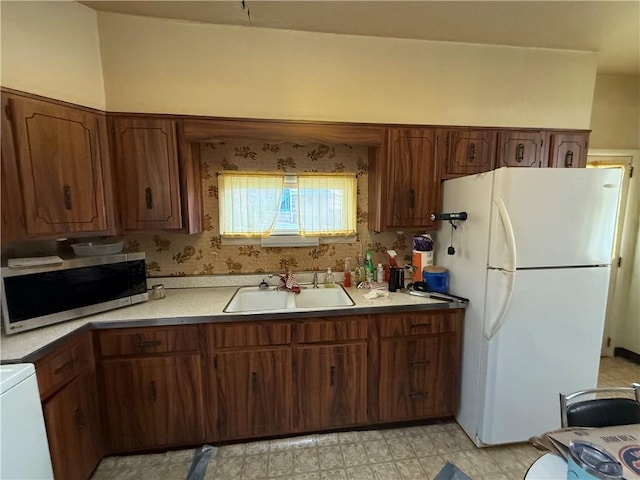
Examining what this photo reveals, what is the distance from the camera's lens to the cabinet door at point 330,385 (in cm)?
179

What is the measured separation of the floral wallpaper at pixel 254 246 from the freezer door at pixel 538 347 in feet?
3.29

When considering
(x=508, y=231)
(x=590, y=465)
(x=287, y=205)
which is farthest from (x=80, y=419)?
(x=508, y=231)

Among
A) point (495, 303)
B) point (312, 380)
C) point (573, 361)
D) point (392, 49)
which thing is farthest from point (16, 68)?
point (573, 361)

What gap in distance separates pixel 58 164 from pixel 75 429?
140cm

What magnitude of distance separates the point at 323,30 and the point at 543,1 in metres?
1.33

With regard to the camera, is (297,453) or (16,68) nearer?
(16,68)

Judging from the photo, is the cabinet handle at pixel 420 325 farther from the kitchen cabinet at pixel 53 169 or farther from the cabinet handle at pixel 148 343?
the kitchen cabinet at pixel 53 169

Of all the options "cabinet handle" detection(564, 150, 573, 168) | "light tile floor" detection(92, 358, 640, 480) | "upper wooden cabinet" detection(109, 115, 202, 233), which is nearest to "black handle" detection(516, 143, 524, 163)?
"cabinet handle" detection(564, 150, 573, 168)

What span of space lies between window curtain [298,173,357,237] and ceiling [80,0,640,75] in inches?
40.3

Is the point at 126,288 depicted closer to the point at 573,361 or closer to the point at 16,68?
the point at 16,68

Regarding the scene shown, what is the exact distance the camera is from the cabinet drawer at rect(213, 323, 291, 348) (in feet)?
5.56

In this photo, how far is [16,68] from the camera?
1490 millimetres

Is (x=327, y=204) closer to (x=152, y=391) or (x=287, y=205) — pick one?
(x=287, y=205)

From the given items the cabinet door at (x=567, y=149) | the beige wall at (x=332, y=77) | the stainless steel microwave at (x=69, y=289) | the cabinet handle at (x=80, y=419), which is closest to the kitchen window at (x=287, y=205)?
the beige wall at (x=332, y=77)
